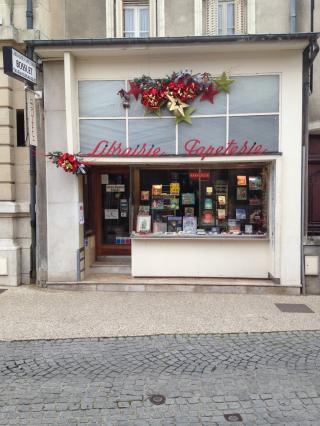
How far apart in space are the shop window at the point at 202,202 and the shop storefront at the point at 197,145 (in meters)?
0.02

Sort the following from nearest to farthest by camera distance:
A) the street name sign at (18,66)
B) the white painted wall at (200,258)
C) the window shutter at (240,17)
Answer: the street name sign at (18,66), the white painted wall at (200,258), the window shutter at (240,17)

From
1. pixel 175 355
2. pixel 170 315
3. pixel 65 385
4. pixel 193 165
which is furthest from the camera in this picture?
pixel 193 165

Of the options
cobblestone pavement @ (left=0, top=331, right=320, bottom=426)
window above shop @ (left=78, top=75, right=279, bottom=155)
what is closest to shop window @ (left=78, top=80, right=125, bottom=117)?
window above shop @ (left=78, top=75, right=279, bottom=155)

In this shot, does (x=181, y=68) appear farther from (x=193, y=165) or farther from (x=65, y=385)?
(x=65, y=385)

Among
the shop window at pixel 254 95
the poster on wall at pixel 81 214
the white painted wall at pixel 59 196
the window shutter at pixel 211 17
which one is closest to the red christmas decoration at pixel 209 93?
the shop window at pixel 254 95

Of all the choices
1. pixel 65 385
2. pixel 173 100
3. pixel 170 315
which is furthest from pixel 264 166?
pixel 65 385

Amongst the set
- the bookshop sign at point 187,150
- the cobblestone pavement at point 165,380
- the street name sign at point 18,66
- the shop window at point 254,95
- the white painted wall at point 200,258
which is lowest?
the cobblestone pavement at point 165,380

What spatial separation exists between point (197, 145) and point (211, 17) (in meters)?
3.12

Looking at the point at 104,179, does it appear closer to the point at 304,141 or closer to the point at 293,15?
the point at 304,141

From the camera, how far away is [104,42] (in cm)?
732

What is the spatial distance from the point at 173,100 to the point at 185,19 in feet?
7.42

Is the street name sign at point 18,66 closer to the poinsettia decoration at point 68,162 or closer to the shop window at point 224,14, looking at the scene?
the poinsettia decoration at point 68,162

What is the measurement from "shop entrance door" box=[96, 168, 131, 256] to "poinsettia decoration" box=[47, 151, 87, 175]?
1563 millimetres

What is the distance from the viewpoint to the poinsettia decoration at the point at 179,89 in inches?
300
